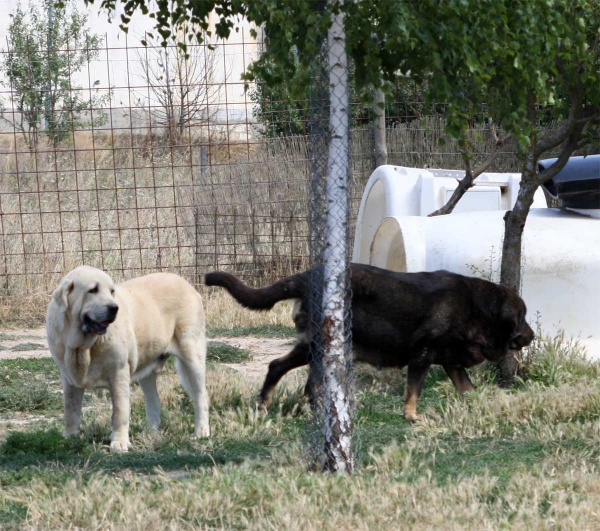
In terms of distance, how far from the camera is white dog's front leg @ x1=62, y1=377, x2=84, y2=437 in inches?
226

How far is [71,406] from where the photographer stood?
18.9ft

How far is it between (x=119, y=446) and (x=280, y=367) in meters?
1.39

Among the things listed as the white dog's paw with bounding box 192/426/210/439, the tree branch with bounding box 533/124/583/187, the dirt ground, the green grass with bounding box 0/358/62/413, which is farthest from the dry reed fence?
the white dog's paw with bounding box 192/426/210/439

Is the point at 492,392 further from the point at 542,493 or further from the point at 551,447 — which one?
the point at 542,493

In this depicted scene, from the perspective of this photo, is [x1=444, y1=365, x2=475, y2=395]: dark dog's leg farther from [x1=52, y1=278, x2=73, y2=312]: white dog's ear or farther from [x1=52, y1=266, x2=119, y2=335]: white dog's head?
[x1=52, y1=278, x2=73, y2=312]: white dog's ear

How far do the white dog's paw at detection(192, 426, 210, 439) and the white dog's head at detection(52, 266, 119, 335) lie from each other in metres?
0.99

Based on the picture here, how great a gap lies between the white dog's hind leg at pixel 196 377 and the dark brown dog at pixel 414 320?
1.54ft

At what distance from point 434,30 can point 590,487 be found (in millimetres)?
2248

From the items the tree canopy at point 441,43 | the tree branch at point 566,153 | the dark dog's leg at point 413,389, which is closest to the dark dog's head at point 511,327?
the dark dog's leg at point 413,389

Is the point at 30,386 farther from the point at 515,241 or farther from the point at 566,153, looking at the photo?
the point at 566,153

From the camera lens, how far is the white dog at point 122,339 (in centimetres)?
553

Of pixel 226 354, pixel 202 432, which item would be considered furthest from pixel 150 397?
pixel 226 354

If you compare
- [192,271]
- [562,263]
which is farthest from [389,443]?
Result: [192,271]

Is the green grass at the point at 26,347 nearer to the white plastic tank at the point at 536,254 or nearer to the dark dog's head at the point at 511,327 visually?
the white plastic tank at the point at 536,254
